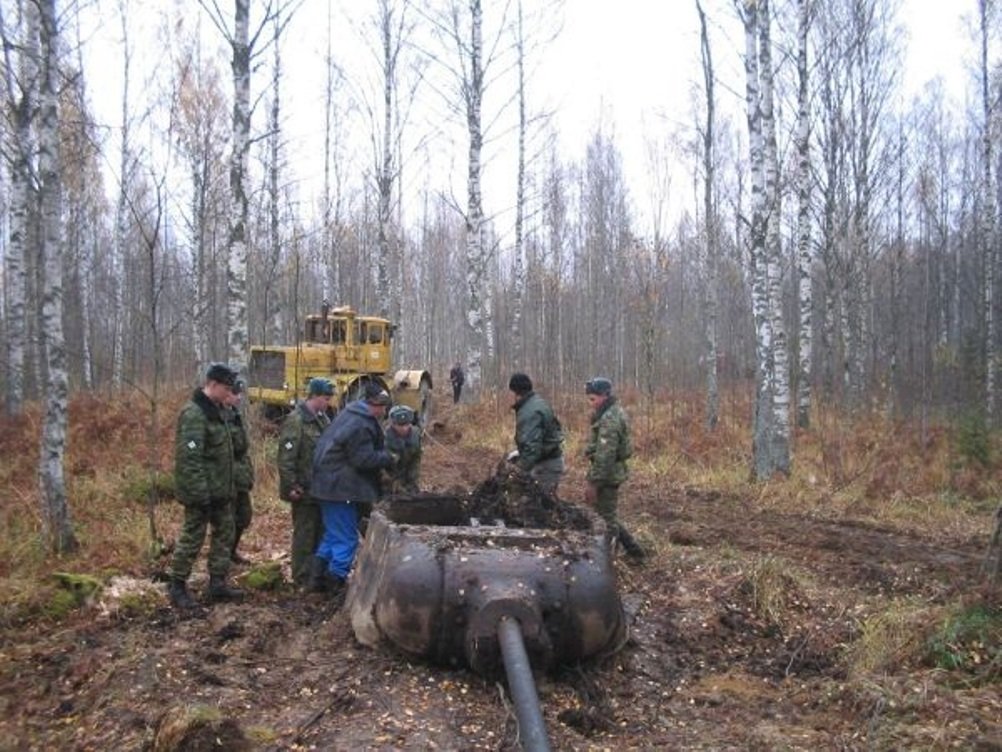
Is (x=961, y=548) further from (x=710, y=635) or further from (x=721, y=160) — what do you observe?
(x=721, y=160)

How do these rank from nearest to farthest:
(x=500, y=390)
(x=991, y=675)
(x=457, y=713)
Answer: (x=457, y=713), (x=991, y=675), (x=500, y=390)

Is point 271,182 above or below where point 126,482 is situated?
above

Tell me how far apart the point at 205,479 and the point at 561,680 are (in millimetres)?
2906

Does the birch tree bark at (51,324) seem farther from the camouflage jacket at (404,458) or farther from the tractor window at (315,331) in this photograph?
the tractor window at (315,331)

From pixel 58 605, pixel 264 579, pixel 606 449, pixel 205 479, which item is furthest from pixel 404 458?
pixel 58 605

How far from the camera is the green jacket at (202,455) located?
6.02 m

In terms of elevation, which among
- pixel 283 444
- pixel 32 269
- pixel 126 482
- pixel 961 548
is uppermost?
pixel 32 269

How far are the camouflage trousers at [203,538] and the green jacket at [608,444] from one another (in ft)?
10.2

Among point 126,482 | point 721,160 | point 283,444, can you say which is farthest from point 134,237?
point 283,444

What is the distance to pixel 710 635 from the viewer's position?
589 centimetres

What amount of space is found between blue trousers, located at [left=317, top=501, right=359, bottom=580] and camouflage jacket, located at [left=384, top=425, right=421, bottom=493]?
62 cm

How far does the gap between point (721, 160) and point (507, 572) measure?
24.9 metres

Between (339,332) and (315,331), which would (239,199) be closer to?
(339,332)

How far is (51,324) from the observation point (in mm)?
7430
